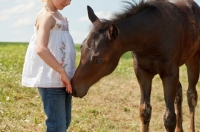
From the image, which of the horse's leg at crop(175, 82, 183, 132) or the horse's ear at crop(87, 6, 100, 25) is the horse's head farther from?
the horse's leg at crop(175, 82, 183, 132)

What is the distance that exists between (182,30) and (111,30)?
156 cm

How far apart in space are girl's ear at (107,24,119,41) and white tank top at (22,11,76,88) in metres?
0.53

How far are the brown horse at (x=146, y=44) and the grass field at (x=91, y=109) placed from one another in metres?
1.14

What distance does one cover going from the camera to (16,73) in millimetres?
10891

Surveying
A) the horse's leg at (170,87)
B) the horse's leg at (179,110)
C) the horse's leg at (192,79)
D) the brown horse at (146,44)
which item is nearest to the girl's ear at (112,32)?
the brown horse at (146,44)

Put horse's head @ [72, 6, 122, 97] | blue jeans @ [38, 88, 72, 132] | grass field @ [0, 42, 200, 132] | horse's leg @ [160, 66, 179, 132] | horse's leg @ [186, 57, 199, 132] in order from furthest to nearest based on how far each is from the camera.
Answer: horse's leg @ [186, 57, 199, 132] < grass field @ [0, 42, 200, 132] < horse's leg @ [160, 66, 179, 132] < horse's head @ [72, 6, 122, 97] < blue jeans @ [38, 88, 72, 132]

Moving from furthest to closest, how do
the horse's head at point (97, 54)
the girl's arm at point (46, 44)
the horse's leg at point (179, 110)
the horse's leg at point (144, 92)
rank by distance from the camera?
1. the horse's leg at point (179, 110)
2. the horse's leg at point (144, 92)
3. the horse's head at point (97, 54)
4. the girl's arm at point (46, 44)

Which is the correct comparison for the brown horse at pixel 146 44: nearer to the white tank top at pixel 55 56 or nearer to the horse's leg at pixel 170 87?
the horse's leg at pixel 170 87

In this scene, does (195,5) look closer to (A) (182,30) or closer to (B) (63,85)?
(A) (182,30)

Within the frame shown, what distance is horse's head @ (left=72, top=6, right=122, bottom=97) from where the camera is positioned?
432 cm

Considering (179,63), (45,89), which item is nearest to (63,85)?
(45,89)

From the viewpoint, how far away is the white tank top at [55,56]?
3.98 m

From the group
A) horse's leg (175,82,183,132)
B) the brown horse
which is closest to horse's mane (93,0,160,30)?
the brown horse

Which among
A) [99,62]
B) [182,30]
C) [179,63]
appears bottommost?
[179,63]
